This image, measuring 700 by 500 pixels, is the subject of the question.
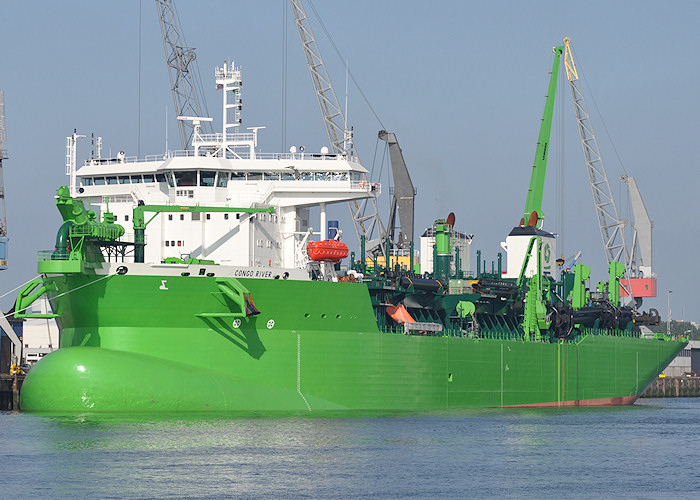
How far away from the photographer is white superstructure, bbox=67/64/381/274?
39844 millimetres

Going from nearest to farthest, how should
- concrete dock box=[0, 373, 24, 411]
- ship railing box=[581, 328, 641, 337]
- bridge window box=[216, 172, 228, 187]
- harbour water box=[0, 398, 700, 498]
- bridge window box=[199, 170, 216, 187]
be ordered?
harbour water box=[0, 398, 700, 498]
bridge window box=[199, 170, 216, 187]
bridge window box=[216, 172, 228, 187]
concrete dock box=[0, 373, 24, 411]
ship railing box=[581, 328, 641, 337]

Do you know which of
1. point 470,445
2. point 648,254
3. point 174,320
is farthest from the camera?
point 648,254

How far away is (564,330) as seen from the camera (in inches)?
2144

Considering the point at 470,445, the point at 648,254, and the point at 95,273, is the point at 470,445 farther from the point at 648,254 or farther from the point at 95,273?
the point at 648,254

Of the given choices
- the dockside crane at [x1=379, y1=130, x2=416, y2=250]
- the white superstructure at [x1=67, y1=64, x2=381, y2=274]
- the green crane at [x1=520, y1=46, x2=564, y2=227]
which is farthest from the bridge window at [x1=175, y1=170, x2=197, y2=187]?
the green crane at [x1=520, y1=46, x2=564, y2=227]

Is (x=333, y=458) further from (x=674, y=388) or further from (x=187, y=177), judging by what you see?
(x=674, y=388)

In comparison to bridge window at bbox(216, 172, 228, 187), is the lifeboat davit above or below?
below

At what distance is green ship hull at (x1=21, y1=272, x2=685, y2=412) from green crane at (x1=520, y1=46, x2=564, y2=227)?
26.6 metres

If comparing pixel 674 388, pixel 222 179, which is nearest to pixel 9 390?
pixel 222 179

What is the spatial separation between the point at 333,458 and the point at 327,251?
10.2 meters

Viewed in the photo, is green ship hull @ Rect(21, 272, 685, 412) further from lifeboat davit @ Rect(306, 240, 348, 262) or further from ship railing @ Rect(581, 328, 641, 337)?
ship railing @ Rect(581, 328, 641, 337)

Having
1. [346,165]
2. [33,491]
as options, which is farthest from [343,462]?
[346,165]

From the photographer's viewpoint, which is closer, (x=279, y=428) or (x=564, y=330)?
(x=279, y=428)

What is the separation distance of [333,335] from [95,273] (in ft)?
26.8
